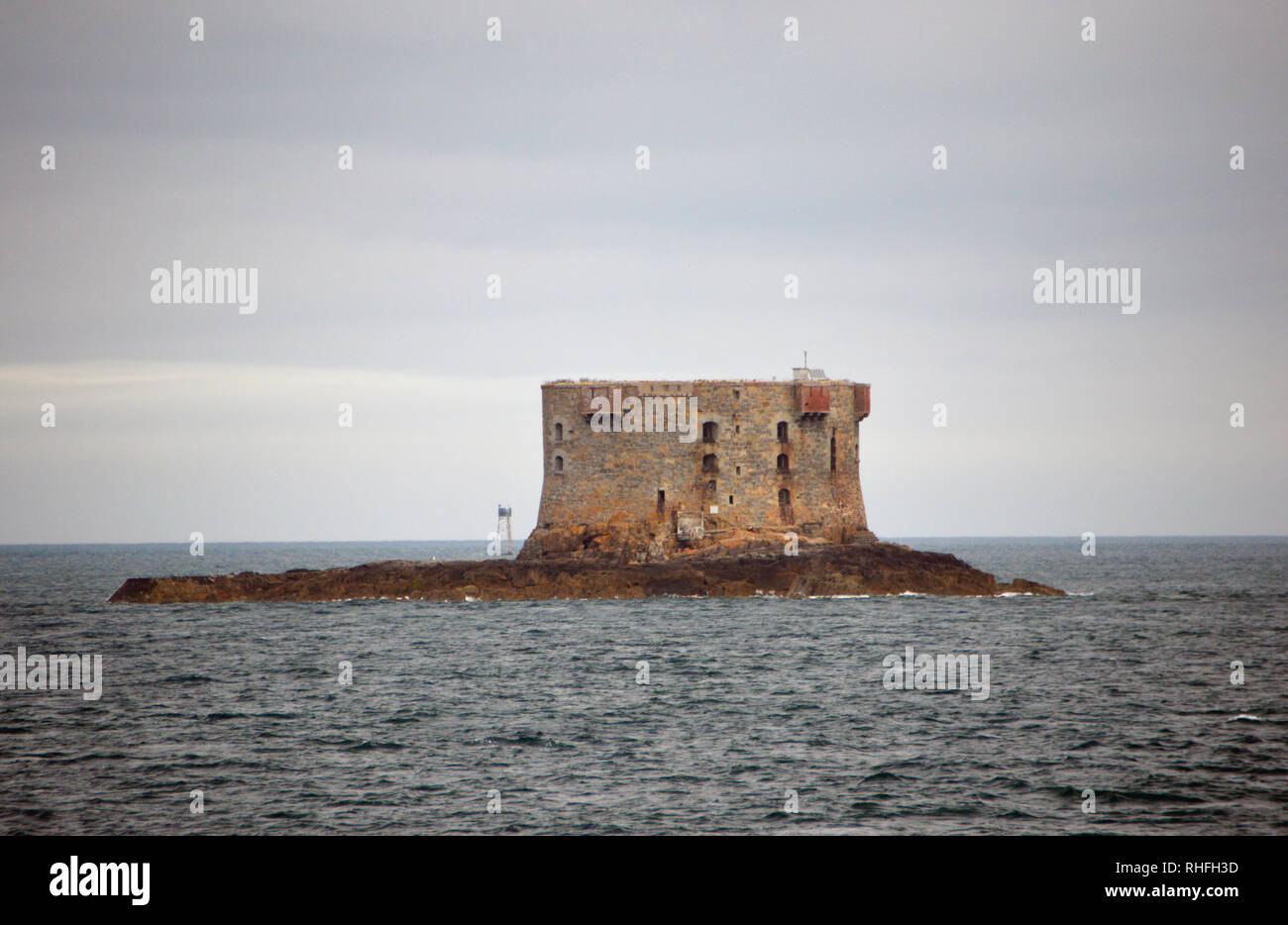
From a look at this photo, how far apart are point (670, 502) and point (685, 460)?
1.93 m

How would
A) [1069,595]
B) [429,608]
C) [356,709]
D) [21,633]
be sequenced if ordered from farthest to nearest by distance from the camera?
[1069,595] → [429,608] → [21,633] → [356,709]

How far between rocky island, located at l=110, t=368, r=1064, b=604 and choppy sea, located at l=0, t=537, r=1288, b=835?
9.07 m

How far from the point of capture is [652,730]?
25391 mm

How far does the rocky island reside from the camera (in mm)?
56906
